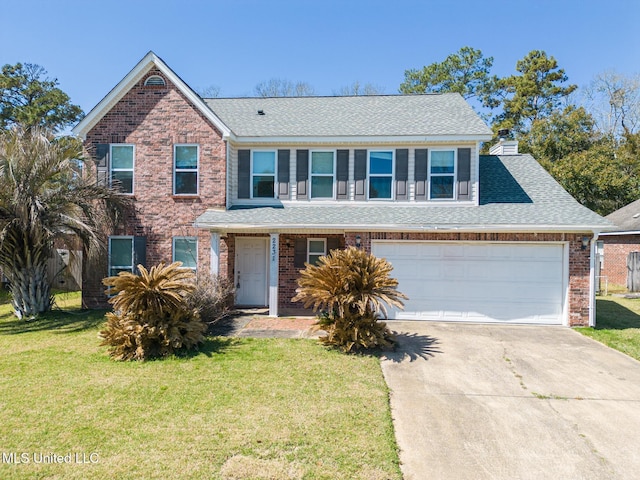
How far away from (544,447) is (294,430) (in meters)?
2.99

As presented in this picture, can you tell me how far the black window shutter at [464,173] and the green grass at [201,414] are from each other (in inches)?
264

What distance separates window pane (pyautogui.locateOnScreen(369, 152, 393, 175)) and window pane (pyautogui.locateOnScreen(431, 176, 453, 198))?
1.41 m

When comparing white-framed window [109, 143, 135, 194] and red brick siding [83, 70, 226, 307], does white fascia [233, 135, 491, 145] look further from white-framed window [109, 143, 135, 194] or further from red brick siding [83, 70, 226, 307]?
white-framed window [109, 143, 135, 194]

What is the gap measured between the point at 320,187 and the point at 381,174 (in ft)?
6.55

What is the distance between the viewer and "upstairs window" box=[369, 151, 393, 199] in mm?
11711

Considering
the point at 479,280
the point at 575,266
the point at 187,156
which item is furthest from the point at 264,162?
the point at 575,266

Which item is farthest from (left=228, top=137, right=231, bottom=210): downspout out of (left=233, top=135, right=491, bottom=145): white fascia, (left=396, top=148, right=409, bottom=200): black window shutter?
(left=396, top=148, right=409, bottom=200): black window shutter

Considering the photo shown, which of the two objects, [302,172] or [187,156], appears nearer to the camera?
[187,156]

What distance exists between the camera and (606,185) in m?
23.5

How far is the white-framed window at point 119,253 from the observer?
11594 mm

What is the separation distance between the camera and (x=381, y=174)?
462 inches

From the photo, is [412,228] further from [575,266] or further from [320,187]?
[575,266]

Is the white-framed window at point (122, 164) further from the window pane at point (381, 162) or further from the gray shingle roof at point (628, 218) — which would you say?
the gray shingle roof at point (628, 218)

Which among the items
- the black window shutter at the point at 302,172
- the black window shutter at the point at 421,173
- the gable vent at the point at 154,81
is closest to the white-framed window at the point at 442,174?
the black window shutter at the point at 421,173
